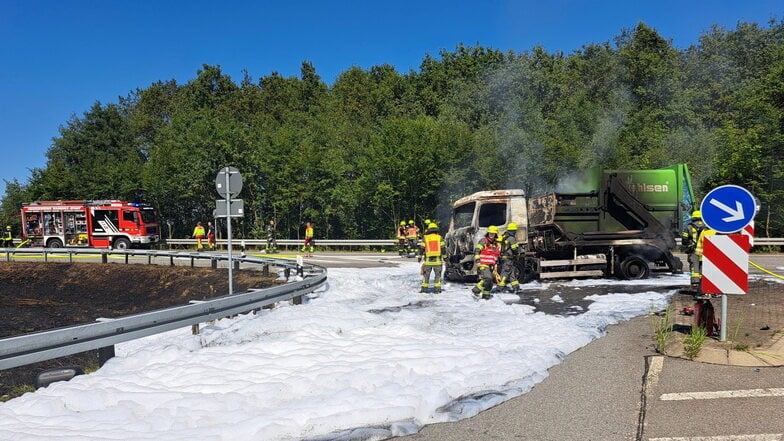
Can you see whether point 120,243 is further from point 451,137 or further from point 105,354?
point 105,354

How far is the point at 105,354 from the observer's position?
595 centimetres

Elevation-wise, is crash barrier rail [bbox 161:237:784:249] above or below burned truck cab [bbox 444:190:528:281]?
below

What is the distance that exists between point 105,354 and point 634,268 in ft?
39.9

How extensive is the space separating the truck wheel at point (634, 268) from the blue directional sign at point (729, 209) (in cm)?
721

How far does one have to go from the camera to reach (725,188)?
6.93 metres

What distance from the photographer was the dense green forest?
28.8 meters

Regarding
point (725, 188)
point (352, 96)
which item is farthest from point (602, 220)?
point (352, 96)

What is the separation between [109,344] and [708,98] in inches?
1561

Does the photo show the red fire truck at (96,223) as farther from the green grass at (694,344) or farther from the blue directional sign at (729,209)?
the green grass at (694,344)

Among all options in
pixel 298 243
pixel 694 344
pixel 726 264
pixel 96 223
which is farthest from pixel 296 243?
pixel 694 344

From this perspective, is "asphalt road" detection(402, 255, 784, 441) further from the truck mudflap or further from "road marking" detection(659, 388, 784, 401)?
the truck mudflap

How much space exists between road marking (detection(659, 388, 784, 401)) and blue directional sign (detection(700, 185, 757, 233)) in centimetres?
242

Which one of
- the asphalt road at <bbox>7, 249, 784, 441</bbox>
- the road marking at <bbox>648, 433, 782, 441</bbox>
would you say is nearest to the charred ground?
the asphalt road at <bbox>7, 249, 784, 441</bbox>

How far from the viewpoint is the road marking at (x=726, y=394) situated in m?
4.85
